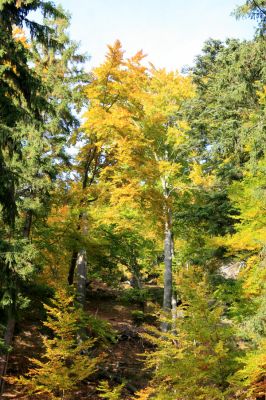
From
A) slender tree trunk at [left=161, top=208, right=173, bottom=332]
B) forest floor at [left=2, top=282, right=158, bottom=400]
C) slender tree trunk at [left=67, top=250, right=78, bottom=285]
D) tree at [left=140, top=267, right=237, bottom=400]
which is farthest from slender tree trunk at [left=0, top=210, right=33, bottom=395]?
slender tree trunk at [left=161, top=208, right=173, bottom=332]

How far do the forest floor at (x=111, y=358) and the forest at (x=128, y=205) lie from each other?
8cm

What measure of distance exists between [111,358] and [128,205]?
7396 mm

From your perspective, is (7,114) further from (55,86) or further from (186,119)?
(186,119)

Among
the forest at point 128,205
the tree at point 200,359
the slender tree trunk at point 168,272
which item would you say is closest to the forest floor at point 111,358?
the forest at point 128,205

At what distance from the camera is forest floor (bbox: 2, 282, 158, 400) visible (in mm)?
13070

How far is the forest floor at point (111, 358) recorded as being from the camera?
13.1m

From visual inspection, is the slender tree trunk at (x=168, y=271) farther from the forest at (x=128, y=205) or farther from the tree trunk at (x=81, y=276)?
the tree trunk at (x=81, y=276)

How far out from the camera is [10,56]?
8.34 m

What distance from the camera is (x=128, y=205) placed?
1415 cm

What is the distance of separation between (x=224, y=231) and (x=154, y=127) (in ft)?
16.4

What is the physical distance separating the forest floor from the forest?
83mm

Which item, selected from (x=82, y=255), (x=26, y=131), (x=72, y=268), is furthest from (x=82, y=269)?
(x=26, y=131)

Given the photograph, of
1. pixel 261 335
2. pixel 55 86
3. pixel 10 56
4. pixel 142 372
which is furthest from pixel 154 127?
pixel 142 372

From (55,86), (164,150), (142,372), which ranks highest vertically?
(55,86)
